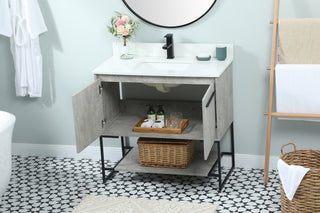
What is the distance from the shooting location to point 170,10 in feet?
13.2

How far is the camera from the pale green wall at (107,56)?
394cm

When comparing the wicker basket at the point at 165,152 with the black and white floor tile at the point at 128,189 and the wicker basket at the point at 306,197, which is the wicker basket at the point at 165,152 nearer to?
the black and white floor tile at the point at 128,189

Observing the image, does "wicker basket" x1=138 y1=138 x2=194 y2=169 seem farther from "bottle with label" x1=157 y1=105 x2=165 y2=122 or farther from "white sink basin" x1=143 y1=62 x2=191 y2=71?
"white sink basin" x1=143 y1=62 x2=191 y2=71

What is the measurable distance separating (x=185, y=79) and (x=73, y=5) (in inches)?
45.1

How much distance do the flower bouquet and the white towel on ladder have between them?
3.51ft

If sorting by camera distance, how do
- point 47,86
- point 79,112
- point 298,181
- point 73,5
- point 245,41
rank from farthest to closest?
1. point 47,86
2. point 73,5
3. point 245,41
4. point 79,112
5. point 298,181

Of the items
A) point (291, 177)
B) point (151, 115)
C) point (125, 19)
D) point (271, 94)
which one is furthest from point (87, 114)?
point (291, 177)

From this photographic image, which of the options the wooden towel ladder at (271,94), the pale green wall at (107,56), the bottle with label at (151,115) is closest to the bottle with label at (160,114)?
the bottle with label at (151,115)

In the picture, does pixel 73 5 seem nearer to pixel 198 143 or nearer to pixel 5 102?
pixel 5 102

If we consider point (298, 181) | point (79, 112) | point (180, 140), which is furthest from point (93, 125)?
point (298, 181)

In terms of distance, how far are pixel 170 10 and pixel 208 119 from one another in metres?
0.96

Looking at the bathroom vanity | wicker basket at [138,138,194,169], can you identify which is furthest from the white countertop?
wicker basket at [138,138,194,169]

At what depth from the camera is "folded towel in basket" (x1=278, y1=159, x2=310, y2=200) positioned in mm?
3295

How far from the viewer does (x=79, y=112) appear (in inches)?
143
